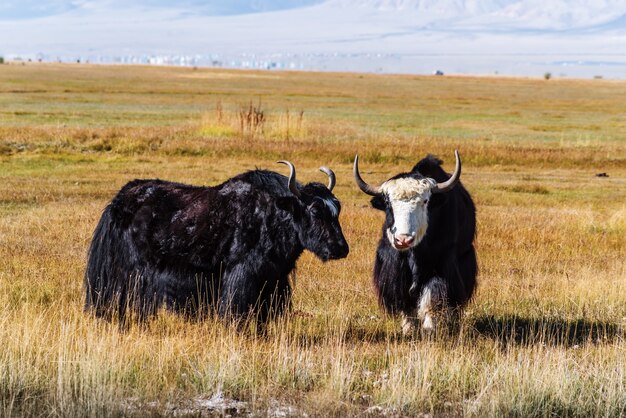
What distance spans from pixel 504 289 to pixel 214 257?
4.55 metres

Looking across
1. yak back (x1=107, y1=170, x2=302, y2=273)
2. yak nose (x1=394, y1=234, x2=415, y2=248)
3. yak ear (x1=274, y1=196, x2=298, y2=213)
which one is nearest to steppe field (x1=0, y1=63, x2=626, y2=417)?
yak back (x1=107, y1=170, x2=302, y2=273)

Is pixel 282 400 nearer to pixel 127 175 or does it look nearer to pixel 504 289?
pixel 504 289

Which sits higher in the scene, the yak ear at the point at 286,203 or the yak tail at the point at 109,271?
the yak ear at the point at 286,203

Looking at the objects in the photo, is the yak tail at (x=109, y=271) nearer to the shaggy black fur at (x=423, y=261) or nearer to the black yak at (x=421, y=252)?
the black yak at (x=421, y=252)

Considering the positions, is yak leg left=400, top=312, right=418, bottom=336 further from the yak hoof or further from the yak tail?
the yak tail

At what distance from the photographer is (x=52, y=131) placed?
31.7m

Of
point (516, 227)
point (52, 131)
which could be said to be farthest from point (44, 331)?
point (52, 131)

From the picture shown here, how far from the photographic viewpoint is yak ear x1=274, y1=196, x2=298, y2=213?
7.98 meters

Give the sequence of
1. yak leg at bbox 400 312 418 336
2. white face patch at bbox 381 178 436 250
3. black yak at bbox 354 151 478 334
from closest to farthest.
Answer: white face patch at bbox 381 178 436 250, black yak at bbox 354 151 478 334, yak leg at bbox 400 312 418 336

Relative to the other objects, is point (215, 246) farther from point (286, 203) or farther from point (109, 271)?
point (109, 271)

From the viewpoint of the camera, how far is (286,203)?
800 cm

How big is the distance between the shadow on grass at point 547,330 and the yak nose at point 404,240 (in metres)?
1.24

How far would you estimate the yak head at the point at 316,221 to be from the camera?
7.89 m

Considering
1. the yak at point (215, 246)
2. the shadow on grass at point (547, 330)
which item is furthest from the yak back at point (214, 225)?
the shadow on grass at point (547, 330)
